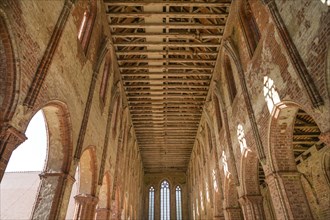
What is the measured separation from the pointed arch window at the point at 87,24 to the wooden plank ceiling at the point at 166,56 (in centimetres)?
101

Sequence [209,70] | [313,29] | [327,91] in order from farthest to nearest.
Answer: [209,70], [313,29], [327,91]

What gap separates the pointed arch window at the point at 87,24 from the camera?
9.11 meters

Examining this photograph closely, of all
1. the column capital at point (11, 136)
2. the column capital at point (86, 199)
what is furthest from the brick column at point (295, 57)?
the column capital at point (86, 199)

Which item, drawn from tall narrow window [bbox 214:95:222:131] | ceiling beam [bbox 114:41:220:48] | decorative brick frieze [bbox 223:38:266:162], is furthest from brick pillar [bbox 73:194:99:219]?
tall narrow window [bbox 214:95:222:131]

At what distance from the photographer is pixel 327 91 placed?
5070 millimetres

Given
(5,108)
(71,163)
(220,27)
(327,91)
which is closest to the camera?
(5,108)

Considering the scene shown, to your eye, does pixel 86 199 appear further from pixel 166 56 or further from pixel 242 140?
pixel 166 56

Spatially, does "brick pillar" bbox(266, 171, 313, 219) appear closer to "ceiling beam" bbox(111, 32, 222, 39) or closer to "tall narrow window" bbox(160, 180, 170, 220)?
"ceiling beam" bbox(111, 32, 222, 39)

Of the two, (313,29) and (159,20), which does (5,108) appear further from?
(159,20)

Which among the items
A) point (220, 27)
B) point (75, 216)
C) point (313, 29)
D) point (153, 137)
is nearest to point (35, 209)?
point (75, 216)

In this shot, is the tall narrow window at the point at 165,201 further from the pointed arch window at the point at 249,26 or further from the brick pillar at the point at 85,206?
the pointed arch window at the point at 249,26

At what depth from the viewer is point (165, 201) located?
30016 millimetres

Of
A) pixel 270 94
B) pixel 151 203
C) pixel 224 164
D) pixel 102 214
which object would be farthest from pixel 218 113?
pixel 151 203

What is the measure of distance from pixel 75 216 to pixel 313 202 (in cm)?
1288
